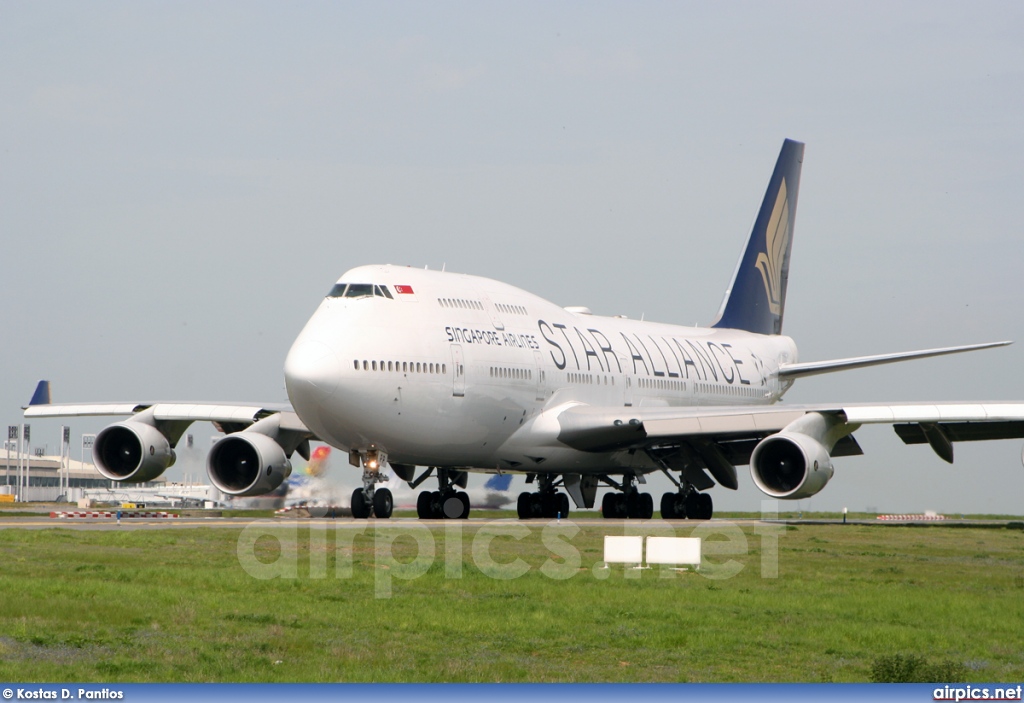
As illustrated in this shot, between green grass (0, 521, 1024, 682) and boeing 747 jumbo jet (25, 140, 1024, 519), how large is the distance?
4550 mm

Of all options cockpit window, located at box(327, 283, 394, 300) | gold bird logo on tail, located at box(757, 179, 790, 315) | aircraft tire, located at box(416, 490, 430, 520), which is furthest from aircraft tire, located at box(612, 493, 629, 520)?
gold bird logo on tail, located at box(757, 179, 790, 315)

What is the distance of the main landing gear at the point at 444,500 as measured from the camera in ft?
87.7

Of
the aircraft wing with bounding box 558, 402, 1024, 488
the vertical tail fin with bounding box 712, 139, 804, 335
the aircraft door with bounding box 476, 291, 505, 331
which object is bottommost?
the aircraft wing with bounding box 558, 402, 1024, 488

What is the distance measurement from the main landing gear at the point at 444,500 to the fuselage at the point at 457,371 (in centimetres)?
94

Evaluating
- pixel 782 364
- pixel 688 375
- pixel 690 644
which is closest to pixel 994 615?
pixel 690 644

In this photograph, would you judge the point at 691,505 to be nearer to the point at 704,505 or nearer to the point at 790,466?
the point at 704,505

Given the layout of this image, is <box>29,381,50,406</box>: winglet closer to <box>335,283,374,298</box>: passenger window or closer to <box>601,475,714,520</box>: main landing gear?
<box>335,283,374,298</box>: passenger window

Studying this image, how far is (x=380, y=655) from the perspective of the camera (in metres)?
10.8

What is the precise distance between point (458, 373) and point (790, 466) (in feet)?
20.1

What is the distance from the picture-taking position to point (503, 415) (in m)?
25.8

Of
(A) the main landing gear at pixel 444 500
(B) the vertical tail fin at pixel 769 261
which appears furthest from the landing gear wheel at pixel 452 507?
(B) the vertical tail fin at pixel 769 261

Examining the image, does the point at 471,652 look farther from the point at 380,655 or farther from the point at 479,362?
the point at 479,362

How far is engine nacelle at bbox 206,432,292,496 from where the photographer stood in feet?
83.1

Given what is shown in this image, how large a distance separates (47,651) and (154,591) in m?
2.88
